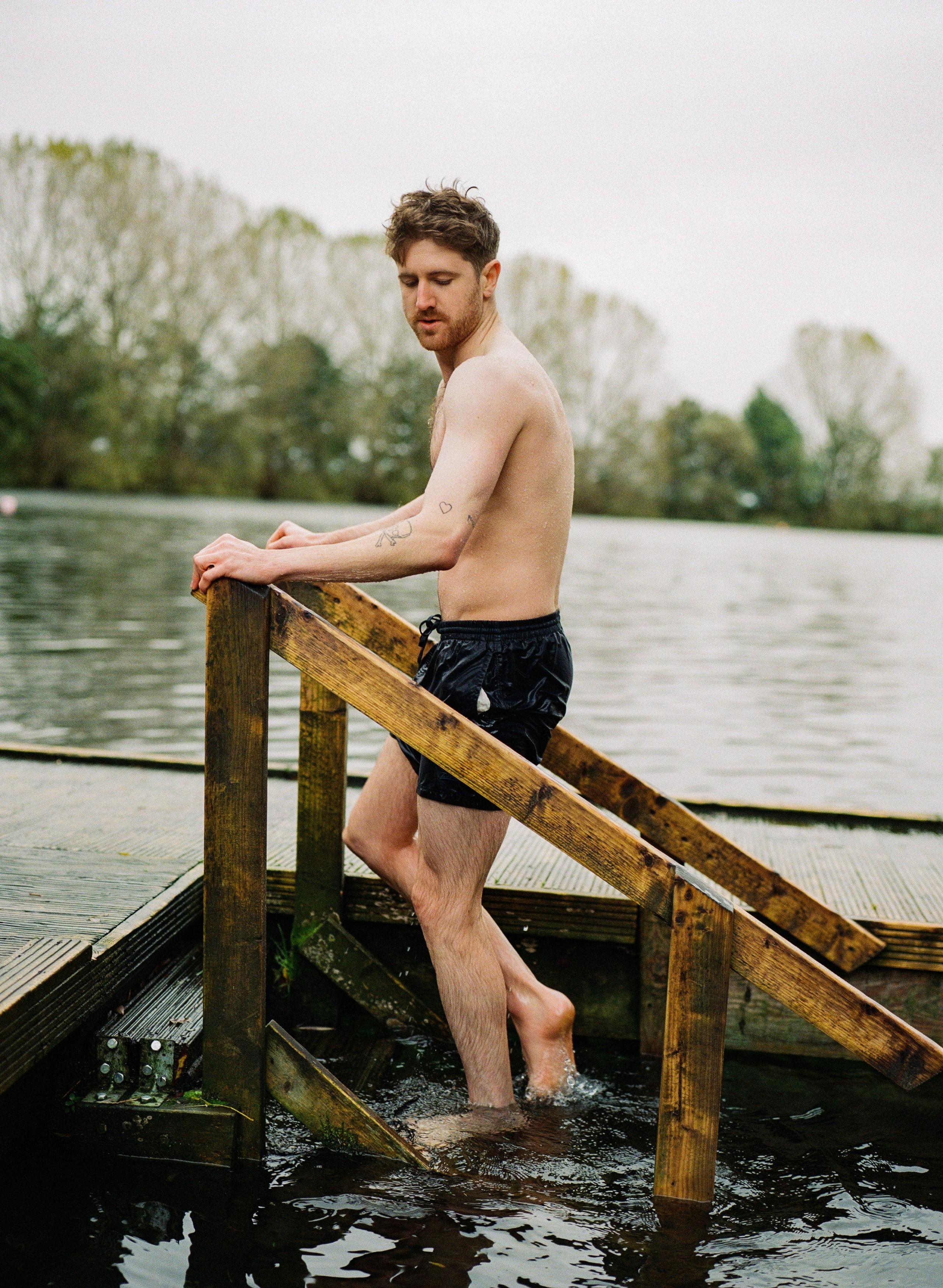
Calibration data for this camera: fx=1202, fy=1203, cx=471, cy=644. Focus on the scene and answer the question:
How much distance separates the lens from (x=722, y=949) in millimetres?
2713

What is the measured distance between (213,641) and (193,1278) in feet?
4.70

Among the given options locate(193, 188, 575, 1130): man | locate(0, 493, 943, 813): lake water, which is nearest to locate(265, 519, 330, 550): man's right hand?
locate(193, 188, 575, 1130): man

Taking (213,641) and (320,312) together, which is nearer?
(213,641)

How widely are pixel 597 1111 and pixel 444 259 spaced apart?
8.09 ft

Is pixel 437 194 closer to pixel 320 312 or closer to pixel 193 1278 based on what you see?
pixel 193 1278

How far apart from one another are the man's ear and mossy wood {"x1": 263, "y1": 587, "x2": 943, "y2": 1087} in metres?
1.03

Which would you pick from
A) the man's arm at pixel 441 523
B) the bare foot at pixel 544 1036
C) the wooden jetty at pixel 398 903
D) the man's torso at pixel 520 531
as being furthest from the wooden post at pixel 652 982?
the man's arm at pixel 441 523

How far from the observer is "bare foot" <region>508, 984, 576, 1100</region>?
3525 millimetres

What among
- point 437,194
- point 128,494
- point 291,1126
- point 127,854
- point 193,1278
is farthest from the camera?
point 128,494

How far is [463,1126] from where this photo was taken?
3256 mm

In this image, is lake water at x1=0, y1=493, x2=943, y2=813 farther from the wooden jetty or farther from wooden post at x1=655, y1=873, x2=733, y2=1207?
wooden post at x1=655, y1=873, x2=733, y2=1207

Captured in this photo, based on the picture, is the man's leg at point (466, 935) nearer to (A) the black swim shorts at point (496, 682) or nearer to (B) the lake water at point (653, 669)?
(A) the black swim shorts at point (496, 682)

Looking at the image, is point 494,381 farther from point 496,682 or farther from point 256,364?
point 256,364

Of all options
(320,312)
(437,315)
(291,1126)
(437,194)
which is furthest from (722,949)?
(320,312)
